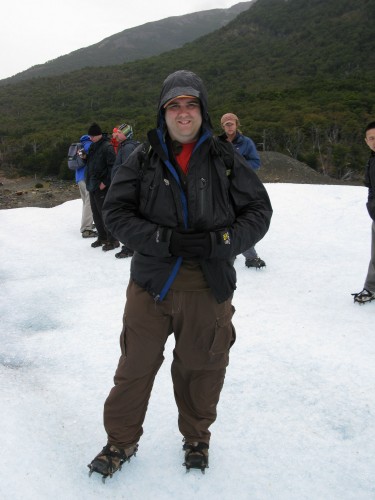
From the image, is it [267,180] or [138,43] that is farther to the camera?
[138,43]

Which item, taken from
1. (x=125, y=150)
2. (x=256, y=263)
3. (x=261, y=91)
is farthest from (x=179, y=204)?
(x=261, y=91)

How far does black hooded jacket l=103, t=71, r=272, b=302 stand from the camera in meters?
1.77

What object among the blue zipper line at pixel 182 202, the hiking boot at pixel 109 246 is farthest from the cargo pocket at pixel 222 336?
the hiking boot at pixel 109 246

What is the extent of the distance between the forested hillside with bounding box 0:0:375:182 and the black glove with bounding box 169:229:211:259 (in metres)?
16.4

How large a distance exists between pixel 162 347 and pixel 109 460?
0.62 m

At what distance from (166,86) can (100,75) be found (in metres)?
58.4

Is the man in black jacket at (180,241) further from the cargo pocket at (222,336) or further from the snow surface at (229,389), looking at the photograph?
the snow surface at (229,389)

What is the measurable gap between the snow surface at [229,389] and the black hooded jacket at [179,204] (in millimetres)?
965

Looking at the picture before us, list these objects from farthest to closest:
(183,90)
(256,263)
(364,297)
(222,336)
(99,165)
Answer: (99,165), (256,263), (364,297), (222,336), (183,90)

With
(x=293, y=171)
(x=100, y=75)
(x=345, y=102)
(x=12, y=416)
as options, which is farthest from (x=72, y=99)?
(x=12, y=416)

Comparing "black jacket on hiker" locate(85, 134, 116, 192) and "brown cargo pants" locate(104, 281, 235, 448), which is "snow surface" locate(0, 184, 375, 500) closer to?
"brown cargo pants" locate(104, 281, 235, 448)

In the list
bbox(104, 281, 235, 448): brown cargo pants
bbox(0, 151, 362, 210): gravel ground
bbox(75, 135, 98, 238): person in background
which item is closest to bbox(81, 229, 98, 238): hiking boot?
bbox(75, 135, 98, 238): person in background

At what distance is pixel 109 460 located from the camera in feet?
6.52

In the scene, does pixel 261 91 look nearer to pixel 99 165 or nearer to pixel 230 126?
pixel 99 165
